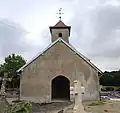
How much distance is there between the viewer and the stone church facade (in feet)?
89.2

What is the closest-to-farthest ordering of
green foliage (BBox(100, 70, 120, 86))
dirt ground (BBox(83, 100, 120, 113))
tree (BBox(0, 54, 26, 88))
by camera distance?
dirt ground (BBox(83, 100, 120, 113)) < tree (BBox(0, 54, 26, 88)) < green foliage (BBox(100, 70, 120, 86))

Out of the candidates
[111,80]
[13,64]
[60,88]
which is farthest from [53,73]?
[111,80]

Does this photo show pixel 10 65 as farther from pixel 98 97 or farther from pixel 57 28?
pixel 98 97

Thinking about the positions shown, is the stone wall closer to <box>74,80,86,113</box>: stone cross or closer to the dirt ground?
the dirt ground

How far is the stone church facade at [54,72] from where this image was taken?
89.2ft

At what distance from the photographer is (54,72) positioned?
27719mm

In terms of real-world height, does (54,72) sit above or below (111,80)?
below

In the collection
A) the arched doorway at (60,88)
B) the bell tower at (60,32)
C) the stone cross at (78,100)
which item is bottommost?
the stone cross at (78,100)

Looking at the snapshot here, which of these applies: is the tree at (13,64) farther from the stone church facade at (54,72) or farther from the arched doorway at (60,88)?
the stone church facade at (54,72)

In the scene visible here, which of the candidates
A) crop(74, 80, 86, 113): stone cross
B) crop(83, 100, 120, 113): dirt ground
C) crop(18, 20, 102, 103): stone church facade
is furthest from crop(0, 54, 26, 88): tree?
crop(74, 80, 86, 113): stone cross

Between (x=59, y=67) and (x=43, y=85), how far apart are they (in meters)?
2.35

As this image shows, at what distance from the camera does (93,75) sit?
1088 inches

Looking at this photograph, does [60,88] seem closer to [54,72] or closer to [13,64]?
[54,72]

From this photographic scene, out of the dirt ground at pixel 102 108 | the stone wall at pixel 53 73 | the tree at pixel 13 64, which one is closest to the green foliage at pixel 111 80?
the tree at pixel 13 64
